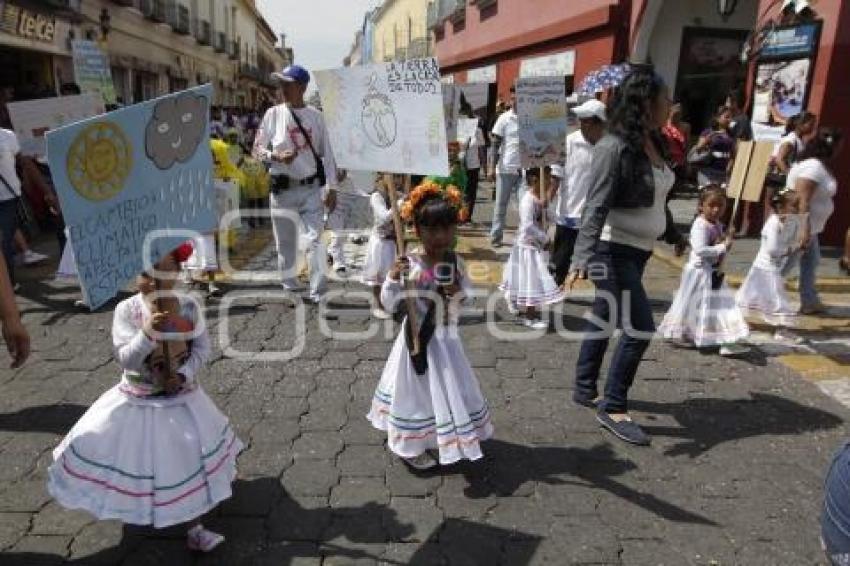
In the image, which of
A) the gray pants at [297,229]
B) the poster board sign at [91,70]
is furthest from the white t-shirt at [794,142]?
the poster board sign at [91,70]

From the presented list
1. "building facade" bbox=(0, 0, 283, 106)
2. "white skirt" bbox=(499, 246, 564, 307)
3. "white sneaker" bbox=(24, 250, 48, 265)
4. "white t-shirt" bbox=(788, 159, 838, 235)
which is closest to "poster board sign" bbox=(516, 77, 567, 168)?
"white skirt" bbox=(499, 246, 564, 307)

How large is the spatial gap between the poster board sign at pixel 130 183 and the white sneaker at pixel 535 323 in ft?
11.4

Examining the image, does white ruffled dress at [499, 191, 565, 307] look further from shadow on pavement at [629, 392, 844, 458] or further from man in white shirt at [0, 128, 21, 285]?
man in white shirt at [0, 128, 21, 285]

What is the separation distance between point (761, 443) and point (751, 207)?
22.6 feet

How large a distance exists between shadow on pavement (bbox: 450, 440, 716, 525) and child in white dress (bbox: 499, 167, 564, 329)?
2210mm

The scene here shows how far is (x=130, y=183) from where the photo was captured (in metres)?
2.57

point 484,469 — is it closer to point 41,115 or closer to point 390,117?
point 390,117

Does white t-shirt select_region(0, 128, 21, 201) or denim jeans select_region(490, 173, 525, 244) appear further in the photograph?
denim jeans select_region(490, 173, 525, 244)

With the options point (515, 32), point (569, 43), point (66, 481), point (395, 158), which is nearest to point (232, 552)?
point (66, 481)

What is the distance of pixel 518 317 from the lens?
6.11 m

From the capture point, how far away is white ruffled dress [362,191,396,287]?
6.14m

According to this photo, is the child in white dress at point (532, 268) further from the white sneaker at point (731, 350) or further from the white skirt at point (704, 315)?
the white sneaker at point (731, 350)

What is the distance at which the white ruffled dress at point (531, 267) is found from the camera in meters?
5.88

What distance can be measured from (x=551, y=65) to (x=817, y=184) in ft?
37.6
